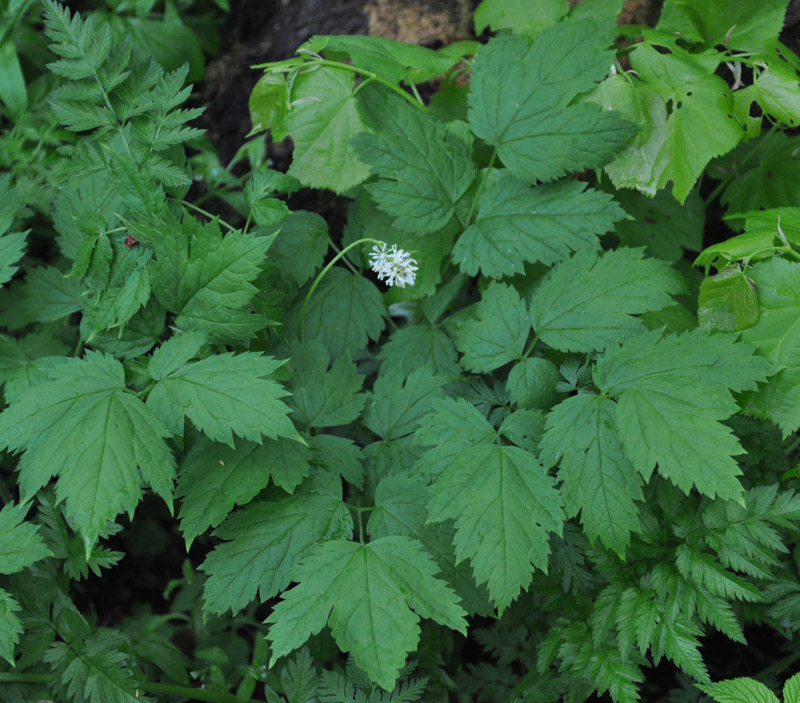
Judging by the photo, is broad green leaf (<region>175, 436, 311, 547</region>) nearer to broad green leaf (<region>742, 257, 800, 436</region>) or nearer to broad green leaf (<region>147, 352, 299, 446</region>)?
broad green leaf (<region>147, 352, 299, 446</region>)

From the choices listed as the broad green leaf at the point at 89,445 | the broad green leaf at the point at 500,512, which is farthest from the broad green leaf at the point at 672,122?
the broad green leaf at the point at 89,445

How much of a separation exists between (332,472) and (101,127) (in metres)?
1.19

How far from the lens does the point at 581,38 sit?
1.86 m

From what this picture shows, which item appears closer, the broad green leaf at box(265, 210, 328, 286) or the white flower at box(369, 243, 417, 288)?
the white flower at box(369, 243, 417, 288)

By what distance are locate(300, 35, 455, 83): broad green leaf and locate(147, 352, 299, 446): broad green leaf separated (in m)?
1.02

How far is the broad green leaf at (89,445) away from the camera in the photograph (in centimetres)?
139

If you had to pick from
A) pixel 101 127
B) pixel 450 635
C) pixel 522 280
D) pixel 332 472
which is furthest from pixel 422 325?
pixel 101 127

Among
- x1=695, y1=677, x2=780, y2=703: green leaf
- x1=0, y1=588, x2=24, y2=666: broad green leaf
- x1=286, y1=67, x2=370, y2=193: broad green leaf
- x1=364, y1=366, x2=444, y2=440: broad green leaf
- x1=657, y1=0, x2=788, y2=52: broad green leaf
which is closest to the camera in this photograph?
x1=695, y1=677, x2=780, y2=703: green leaf

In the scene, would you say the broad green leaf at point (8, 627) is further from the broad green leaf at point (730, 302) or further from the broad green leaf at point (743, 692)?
the broad green leaf at point (730, 302)

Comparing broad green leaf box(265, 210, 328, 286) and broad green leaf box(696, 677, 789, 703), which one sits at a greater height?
broad green leaf box(265, 210, 328, 286)

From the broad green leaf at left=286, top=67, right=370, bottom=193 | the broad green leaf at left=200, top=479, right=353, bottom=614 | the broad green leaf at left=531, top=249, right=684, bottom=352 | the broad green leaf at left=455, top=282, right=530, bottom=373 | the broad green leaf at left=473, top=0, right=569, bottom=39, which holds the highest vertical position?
the broad green leaf at left=473, top=0, right=569, bottom=39

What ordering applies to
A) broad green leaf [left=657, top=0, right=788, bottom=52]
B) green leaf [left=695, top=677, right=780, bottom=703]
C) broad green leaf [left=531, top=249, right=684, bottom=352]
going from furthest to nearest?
1. broad green leaf [left=657, top=0, right=788, bottom=52]
2. broad green leaf [left=531, top=249, right=684, bottom=352]
3. green leaf [left=695, top=677, right=780, bottom=703]

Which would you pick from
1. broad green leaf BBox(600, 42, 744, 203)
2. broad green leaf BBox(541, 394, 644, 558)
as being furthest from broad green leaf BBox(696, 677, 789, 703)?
broad green leaf BBox(600, 42, 744, 203)

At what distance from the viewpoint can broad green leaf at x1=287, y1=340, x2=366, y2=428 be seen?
179cm
